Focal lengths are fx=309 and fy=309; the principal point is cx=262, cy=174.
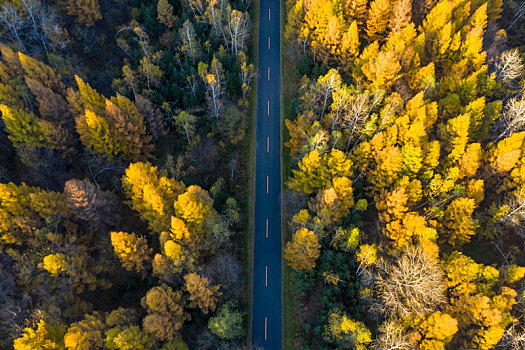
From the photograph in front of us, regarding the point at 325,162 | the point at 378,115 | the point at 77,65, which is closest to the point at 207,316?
the point at 325,162

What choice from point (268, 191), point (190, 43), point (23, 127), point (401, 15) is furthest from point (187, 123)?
point (401, 15)

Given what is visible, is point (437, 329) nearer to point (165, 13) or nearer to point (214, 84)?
point (214, 84)

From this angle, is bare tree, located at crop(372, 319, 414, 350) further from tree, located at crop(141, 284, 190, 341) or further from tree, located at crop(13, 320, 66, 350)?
tree, located at crop(13, 320, 66, 350)

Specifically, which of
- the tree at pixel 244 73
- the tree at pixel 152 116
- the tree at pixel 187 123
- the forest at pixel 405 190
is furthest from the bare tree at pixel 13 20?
the forest at pixel 405 190

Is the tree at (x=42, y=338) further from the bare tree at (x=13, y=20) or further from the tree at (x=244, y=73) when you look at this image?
the bare tree at (x=13, y=20)

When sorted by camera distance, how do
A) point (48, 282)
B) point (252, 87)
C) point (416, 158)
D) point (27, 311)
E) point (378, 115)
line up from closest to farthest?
point (27, 311)
point (48, 282)
point (416, 158)
point (378, 115)
point (252, 87)

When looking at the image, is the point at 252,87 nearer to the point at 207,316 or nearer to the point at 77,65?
the point at 77,65

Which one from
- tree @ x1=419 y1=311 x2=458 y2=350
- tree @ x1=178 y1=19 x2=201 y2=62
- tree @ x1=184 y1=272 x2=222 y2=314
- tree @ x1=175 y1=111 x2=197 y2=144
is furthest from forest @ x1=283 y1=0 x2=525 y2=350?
tree @ x1=178 y1=19 x2=201 y2=62
